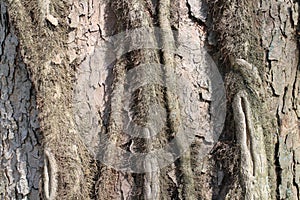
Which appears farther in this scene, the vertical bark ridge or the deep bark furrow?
the deep bark furrow

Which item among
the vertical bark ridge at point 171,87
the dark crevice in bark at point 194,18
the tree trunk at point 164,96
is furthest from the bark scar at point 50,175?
the dark crevice in bark at point 194,18

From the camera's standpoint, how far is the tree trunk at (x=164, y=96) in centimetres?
143

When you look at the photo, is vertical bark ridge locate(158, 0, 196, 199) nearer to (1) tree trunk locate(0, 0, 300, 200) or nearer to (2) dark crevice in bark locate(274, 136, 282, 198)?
(1) tree trunk locate(0, 0, 300, 200)

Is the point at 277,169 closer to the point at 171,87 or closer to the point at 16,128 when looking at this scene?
the point at 171,87

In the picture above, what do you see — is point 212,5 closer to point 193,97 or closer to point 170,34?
point 170,34

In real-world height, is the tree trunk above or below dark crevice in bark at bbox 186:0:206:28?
below

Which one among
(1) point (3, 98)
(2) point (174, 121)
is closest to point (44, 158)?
(1) point (3, 98)

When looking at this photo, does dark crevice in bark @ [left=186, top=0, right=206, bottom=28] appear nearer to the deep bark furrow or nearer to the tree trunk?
the tree trunk

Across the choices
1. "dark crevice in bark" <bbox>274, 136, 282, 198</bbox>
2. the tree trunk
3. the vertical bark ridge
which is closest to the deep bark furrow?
the tree trunk

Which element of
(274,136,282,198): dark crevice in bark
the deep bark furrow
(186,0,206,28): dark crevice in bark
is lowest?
(274,136,282,198): dark crevice in bark

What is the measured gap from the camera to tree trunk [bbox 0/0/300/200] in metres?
1.43

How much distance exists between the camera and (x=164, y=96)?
1449 mm

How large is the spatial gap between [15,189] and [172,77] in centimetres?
65

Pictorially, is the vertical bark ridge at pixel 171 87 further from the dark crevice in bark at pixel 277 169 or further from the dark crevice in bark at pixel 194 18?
the dark crevice in bark at pixel 277 169
